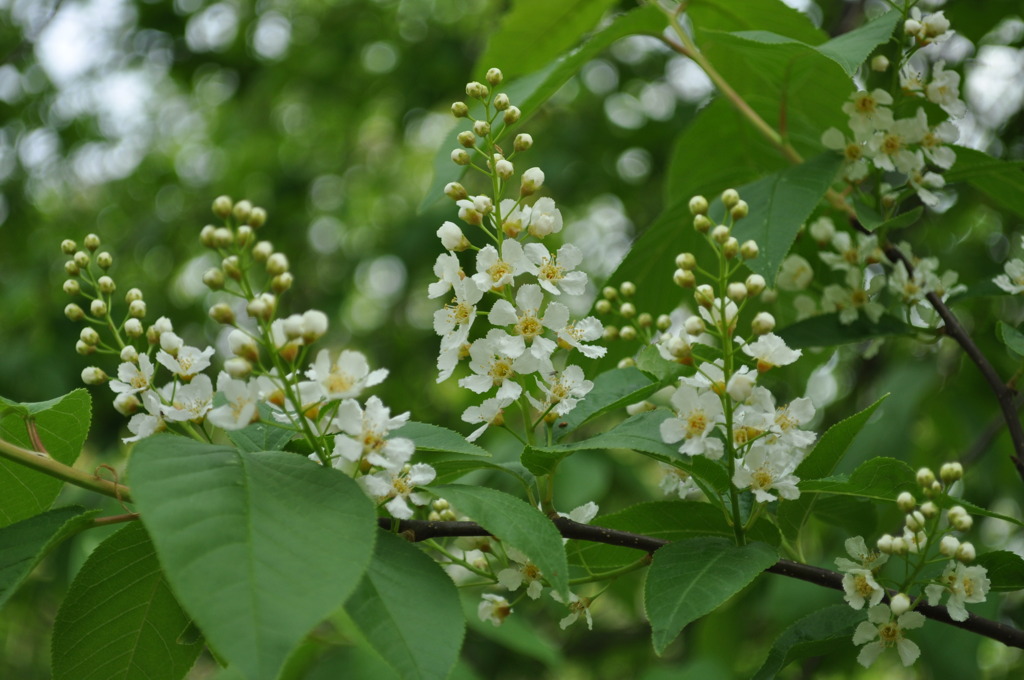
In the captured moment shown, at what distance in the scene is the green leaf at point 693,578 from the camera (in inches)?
53.2

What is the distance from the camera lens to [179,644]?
150cm

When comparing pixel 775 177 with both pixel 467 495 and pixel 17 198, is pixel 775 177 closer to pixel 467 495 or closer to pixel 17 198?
pixel 467 495

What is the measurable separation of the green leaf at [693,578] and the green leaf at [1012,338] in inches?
24.7

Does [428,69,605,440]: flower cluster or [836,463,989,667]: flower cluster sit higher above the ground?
[428,69,605,440]: flower cluster

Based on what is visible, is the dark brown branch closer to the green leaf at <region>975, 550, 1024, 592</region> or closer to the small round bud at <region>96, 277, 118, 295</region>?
the green leaf at <region>975, 550, 1024, 592</region>

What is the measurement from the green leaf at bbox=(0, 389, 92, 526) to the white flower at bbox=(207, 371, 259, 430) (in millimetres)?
343

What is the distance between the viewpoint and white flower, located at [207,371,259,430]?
1370mm

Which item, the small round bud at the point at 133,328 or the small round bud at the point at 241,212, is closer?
the small round bud at the point at 241,212

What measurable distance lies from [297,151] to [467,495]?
6.69 meters

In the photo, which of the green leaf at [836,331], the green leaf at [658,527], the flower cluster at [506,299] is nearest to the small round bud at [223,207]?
the flower cluster at [506,299]

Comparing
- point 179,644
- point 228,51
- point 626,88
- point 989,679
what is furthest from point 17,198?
point 989,679

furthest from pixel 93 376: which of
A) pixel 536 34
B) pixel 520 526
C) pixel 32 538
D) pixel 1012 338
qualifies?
pixel 1012 338

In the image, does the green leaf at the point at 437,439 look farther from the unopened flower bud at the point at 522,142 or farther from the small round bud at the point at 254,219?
the unopened flower bud at the point at 522,142

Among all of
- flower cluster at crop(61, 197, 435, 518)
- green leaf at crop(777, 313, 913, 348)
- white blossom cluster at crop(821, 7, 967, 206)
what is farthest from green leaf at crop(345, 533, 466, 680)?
white blossom cluster at crop(821, 7, 967, 206)
